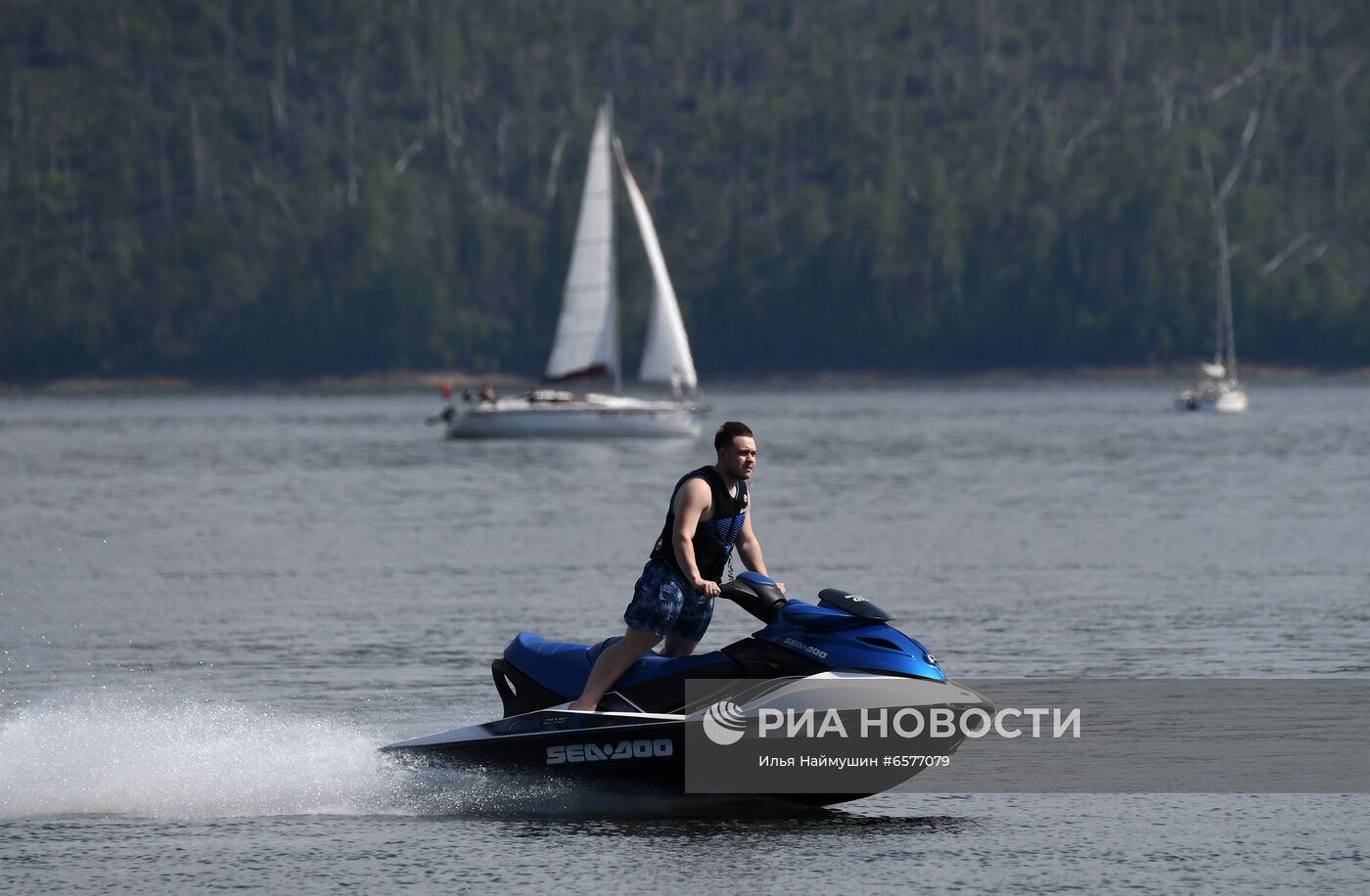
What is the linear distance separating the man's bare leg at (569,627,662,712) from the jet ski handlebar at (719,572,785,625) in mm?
598

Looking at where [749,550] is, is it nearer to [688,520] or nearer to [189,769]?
[688,520]

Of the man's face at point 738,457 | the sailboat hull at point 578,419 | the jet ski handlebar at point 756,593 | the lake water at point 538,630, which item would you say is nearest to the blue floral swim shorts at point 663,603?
the jet ski handlebar at point 756,593

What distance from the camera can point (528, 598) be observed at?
28.7 metres

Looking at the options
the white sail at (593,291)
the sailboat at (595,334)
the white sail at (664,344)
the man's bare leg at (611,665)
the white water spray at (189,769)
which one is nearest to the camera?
the man's bare leg at (611,665)

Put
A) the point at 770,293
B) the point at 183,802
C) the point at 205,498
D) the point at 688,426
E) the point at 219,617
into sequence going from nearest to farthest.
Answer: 1. the point at 183,802
2. the point at 219,617
3. the point at 205,498
4. the point at 688,426
5. the point at 770,293

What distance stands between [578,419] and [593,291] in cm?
680

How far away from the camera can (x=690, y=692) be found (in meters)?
14.3

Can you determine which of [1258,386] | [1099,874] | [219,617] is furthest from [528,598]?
[1258,386]

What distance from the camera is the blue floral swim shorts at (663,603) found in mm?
14133

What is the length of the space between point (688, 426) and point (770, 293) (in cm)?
12101

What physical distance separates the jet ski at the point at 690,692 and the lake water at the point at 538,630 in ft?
1.13

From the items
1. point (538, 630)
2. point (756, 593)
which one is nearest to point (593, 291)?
point (538, 630)

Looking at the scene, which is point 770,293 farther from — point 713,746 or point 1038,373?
point 713,746

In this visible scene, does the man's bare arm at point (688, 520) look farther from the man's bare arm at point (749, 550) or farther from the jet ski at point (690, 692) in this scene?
the man's bare arm at point (749, 550)
